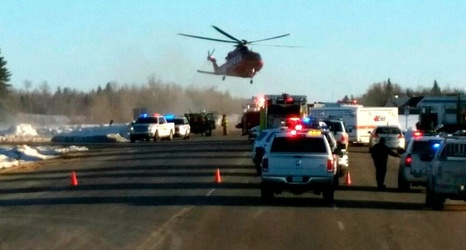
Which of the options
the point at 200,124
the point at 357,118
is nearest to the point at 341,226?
the point at 357,118

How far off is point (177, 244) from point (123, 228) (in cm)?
270

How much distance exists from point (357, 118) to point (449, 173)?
129 ft

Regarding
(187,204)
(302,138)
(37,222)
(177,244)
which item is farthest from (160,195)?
(177,244)

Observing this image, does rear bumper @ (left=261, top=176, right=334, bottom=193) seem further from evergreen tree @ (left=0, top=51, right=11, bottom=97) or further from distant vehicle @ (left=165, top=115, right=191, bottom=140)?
evergreen tree @ (left=0, top=51, right=11, bottom=97)

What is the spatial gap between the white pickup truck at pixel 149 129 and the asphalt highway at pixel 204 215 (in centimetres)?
3158

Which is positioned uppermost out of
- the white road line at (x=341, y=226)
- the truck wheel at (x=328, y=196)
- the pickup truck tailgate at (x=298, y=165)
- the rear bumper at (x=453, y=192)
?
the pickup truck tailgate at (x=298, y=165)

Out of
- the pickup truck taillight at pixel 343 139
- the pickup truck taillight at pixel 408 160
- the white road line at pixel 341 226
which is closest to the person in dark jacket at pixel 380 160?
the pickup truck taillight at pixel 408 160

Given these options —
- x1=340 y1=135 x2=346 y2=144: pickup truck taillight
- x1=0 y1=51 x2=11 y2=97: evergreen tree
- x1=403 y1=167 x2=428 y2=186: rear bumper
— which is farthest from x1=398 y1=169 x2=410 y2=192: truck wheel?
x1=0 y1=51 x2=11 y2=97: evergreen tree

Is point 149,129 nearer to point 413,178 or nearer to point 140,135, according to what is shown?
point 140,135

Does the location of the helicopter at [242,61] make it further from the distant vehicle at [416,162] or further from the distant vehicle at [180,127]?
the distant vehicle at [416,162]

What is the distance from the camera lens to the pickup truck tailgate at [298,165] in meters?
23.5

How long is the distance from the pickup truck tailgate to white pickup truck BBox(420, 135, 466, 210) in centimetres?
253

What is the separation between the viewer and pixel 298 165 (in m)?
23.6

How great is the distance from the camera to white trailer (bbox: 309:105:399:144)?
6116 centimetres
